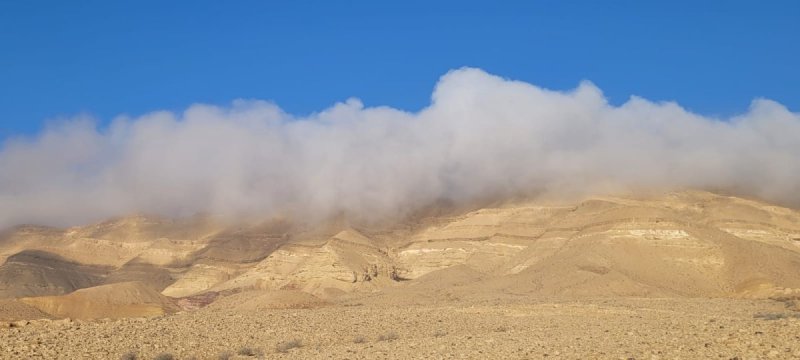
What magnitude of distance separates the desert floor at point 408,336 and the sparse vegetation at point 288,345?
0.03m

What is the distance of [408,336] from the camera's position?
2467 centimetres

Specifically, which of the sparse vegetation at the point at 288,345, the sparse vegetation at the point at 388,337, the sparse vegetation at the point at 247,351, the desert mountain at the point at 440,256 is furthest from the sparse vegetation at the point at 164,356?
the desert mountain at the point at 440,256

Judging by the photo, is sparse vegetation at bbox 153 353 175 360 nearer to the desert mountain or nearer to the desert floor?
the desert floor

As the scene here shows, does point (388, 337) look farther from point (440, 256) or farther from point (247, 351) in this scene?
point (440, 256)

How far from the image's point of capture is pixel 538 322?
28719 millimetres

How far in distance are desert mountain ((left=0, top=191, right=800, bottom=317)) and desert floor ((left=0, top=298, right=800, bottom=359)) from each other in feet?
61.4

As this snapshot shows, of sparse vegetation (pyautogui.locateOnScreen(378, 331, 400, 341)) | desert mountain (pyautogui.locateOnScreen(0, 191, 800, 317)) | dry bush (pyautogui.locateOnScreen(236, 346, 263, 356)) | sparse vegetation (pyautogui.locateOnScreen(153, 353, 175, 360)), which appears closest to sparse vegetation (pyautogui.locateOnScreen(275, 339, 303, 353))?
dry bush (pyautogui.locateOnScreen(236, 346, 263, 356))

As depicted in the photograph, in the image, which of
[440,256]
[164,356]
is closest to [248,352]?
[164,356]

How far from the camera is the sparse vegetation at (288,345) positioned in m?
22.0

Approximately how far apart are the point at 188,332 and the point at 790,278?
5049 centimetres

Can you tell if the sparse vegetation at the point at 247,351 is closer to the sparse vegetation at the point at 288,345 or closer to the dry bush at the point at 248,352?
the dry bush at the point at 248,352

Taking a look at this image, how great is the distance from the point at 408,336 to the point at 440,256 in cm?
6428

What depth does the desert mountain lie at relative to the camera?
5616cm

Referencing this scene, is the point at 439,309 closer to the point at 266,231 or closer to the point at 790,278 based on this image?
the point at 790,278
